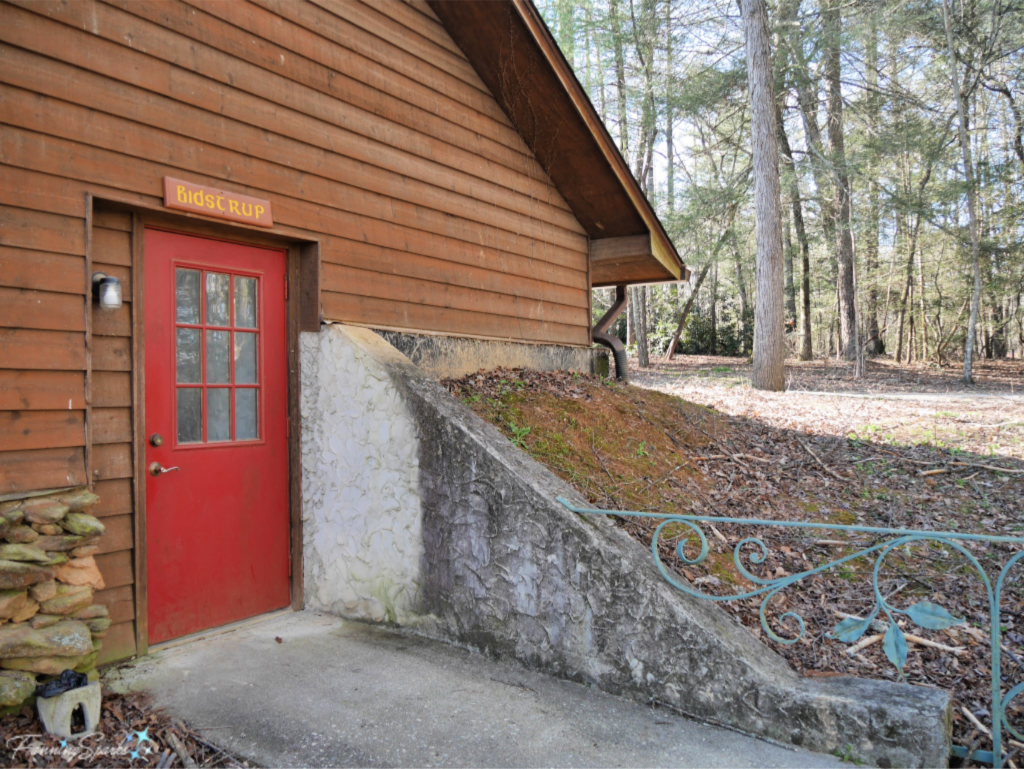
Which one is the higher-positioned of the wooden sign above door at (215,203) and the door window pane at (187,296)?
the wooden sign above door at (215,203)

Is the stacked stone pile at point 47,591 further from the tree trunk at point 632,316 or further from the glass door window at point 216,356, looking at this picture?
the tree trunk at point 632,316

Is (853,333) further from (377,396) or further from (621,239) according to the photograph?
(377,396)

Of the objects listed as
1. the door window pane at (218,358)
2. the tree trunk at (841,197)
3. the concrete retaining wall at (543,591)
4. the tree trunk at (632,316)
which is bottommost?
the concrete retaining wall at (543,591)

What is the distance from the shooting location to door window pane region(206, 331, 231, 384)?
4.02 meters

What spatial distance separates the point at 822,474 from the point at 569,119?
448cm

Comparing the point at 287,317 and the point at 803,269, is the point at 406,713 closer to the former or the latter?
the point at 287,317

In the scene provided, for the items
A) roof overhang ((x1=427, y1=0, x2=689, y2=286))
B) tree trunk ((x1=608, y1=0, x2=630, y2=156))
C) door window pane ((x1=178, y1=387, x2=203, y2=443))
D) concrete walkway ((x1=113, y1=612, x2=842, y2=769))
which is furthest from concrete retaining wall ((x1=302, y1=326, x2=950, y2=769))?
tree trunk ((x1=608, y1=0, x2=630, y2=156))

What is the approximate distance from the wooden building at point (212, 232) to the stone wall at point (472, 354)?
0.14 metres

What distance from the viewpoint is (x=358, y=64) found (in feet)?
16.7

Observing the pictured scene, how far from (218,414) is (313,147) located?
2057mm

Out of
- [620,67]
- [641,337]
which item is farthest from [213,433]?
[620,67]

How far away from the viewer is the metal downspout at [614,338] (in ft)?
27.3

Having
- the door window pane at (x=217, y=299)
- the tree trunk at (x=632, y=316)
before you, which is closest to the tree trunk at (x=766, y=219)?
the tree trunk at (x=632, y=316)

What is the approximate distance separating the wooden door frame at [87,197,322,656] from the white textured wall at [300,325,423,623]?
0.07 meters
